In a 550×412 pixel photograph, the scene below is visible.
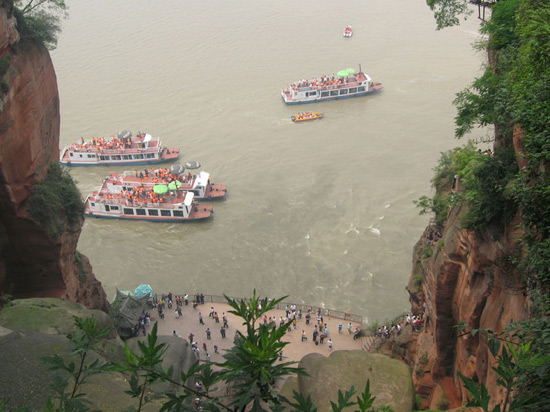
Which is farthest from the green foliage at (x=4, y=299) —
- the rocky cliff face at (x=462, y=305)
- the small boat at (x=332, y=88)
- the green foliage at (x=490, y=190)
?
the small boat at (x=332, y=88)

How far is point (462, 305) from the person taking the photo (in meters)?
19.2

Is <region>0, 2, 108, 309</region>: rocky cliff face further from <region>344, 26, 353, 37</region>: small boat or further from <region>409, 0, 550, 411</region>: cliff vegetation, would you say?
<region>344, 26, 353, 37</region>: small boat

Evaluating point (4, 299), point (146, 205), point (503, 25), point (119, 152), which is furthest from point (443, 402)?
point (119, 152)

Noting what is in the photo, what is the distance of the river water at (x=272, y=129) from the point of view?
128ft

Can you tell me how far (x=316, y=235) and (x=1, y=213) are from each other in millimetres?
21760

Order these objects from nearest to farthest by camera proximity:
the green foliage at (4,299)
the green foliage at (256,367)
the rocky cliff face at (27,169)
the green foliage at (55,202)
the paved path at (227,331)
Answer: the green foliage at (256,367) < the green foliage at (4,299) < the rocky cliff face at (27,169) < the green foliage at (55,202) < the paved path at (227,331)

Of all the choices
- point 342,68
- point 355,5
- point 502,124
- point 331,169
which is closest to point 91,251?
point 331,169

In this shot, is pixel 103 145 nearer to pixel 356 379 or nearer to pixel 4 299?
pixel 4 299

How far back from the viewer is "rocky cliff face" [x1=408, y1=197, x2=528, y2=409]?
1580 cm

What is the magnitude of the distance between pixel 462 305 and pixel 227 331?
15.9 m

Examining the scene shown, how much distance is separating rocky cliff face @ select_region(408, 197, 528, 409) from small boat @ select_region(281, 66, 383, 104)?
3808cm

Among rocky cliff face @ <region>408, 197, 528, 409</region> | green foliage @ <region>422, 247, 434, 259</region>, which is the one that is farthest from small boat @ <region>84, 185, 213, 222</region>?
rocky cliff face @ <region>408, 197, 528, 409</region>

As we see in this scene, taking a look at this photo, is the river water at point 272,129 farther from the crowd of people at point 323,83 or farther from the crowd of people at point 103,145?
the crowd of people at point 103,145

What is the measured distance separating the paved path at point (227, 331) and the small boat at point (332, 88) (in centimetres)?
3137
